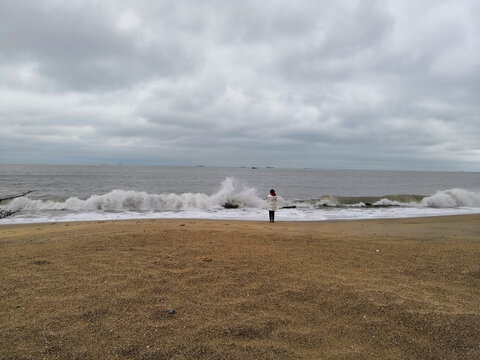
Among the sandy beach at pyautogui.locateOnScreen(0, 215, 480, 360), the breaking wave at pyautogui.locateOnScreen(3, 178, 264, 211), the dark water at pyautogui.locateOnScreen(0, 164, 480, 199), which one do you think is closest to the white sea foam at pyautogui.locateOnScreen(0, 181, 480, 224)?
the breaking wave at pyautogui.locateOnScreen(3, 178, 264, 211)

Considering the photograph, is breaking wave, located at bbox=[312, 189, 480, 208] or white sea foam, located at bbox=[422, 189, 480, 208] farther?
white sea foam, located at bbox=[422, 189, 480, 208]

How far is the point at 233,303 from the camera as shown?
13.0 feet

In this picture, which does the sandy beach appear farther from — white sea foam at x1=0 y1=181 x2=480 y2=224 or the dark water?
the dark water

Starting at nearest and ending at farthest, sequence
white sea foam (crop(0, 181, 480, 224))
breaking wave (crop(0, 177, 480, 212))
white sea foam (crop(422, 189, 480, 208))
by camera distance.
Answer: white sea foam (crop(0, 181, 480, 224)), breaking wave (crop(0, 177, 480, 212)), white sea foam (crop(422, 189, 480, 208))

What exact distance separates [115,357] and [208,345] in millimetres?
886

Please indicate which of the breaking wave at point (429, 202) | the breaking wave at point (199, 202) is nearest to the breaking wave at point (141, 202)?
the breaking wave at point (199, 202)

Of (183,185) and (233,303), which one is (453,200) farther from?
(183,185)

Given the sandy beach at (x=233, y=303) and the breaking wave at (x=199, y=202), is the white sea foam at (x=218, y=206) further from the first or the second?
the sandy beach at (x=233, y=303)

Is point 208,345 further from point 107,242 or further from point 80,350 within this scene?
point 107,242

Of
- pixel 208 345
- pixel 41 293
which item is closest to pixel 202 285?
pixel 208 345

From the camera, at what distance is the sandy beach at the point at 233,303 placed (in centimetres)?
306

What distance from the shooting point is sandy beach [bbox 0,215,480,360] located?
3064 millimetres

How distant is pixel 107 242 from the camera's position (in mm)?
7000

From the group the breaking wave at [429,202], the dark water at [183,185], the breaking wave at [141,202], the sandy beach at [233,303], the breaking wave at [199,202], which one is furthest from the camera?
the dark water at [183,185]
